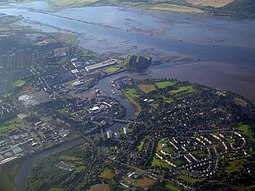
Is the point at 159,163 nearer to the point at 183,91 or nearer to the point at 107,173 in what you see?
the point at 107,173

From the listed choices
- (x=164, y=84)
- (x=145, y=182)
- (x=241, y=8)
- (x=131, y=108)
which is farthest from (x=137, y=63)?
(x=241, y=8)

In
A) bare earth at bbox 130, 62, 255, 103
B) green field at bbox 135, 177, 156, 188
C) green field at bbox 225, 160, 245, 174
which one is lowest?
green field at bbox 135, 177, 156, 188

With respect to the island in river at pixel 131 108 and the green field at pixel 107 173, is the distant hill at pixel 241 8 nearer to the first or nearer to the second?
the island in river at pixel 131 108

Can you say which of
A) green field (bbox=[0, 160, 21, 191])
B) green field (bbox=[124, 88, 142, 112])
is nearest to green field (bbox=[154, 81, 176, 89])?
green field (bbox=[124, 88, 142, 112])

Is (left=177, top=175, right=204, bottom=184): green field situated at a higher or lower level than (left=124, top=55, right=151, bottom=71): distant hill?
lower

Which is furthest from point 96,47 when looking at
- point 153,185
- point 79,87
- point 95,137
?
point 153,185

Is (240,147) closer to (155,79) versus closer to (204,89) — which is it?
(204,89)

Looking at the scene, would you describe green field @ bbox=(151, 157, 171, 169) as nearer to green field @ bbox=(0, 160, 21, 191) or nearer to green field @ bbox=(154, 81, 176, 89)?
green field @ bbox=(0, 160, 21, 191)
